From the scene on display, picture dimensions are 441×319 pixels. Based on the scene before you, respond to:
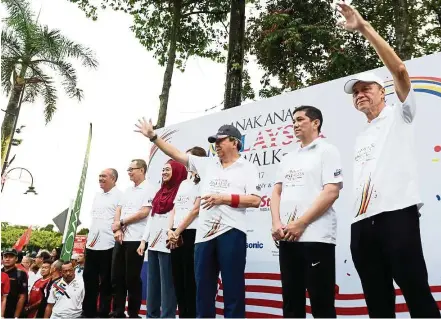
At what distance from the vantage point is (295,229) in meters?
2.79

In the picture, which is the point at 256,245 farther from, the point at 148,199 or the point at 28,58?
the point at 28,58

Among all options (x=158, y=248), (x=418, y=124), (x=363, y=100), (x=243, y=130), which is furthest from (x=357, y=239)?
(x=243, y=130)

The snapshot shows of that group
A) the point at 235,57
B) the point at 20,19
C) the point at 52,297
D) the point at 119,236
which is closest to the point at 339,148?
the point at 119,236

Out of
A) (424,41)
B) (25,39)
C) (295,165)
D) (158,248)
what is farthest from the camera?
(25,39)

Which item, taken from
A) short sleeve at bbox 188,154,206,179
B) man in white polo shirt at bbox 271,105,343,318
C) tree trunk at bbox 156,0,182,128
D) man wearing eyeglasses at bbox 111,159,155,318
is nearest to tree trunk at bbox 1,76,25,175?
tree trunk at bbox 156,0,182,128

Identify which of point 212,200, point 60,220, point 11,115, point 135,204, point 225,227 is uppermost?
point 11,115

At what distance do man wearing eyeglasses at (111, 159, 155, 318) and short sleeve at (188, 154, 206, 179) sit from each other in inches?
47.5

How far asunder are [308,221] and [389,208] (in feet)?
1.92

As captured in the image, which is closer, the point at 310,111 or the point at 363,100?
the point at 363,100

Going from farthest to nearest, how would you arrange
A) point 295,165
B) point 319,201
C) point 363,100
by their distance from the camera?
point 295,165 < point 319,201 < point 363,100

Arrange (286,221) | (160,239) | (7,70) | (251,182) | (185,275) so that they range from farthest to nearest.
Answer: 1. (7,70)
2. (160,239)
3. (185,275)
4. (251,182)
5. (286,221)

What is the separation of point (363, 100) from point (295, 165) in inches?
25.3

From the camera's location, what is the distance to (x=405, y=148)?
2443 millimetres

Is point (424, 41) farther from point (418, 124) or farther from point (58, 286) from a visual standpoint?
point (58, 286)
